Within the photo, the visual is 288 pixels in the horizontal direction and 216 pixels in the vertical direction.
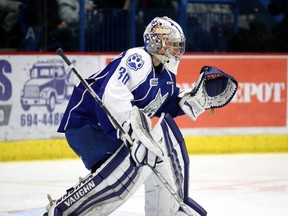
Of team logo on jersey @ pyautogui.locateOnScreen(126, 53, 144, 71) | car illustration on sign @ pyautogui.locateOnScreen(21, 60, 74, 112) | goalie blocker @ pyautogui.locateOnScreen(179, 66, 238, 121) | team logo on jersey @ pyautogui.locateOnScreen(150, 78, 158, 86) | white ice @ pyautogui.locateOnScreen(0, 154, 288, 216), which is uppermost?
team logo on jersey @ pyautogui.locateOnScreen(126, 53, 144, 71)

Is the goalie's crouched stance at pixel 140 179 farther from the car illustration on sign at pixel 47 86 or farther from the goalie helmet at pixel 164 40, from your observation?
the car illustration on sign at pixel 47 86

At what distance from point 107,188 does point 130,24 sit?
4834mm

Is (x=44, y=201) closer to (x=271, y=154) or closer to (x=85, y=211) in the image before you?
(x=85, y=211)

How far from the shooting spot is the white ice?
5.91 metres

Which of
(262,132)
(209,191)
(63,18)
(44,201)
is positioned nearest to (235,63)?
(262,132)

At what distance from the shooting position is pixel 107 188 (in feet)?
14.5

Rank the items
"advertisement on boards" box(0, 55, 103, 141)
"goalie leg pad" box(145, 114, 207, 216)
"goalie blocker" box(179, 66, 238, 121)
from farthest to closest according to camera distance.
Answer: "advertisement on boards" box(0, 55, 103, 141), "goalie blocker" box(179, 66, 238, 121), "goalie leg pad" box(145, 114, 207, 216)

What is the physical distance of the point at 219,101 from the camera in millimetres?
4898

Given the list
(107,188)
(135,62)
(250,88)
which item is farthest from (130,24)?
(107,188)

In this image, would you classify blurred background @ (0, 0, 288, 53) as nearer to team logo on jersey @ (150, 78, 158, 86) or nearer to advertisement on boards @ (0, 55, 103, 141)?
advertisement on boards @ (0, 55, 103, 141)

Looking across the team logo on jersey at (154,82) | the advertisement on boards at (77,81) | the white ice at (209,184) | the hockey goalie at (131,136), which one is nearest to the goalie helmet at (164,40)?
the hockey goalie at (131,136)

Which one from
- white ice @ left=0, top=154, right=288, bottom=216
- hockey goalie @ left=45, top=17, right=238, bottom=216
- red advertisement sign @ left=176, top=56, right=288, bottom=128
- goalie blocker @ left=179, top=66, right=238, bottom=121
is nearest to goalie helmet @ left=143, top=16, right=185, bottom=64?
hockey goalie @ left=45, top=17, right=238, bottom=216

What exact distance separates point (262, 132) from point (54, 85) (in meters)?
2.04

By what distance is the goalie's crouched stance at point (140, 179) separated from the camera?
4.34 m
